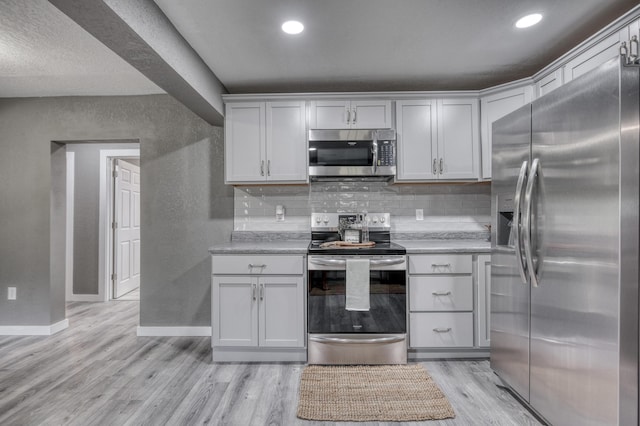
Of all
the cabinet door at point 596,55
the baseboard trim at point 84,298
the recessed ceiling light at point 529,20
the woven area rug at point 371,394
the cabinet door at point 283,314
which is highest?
the recessed ceiling light at point 529,20

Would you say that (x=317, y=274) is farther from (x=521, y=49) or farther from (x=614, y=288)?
(x=521, y=49)

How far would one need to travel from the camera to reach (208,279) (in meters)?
3.43

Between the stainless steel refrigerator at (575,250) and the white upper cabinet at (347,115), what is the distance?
113cm

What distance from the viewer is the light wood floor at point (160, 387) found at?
6.68ft

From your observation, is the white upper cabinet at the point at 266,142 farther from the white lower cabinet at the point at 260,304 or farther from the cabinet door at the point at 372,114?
the white lower cabinet at the point at 260,304

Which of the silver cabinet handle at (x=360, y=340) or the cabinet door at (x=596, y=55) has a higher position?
the cabinet door at (x=596, y=55)

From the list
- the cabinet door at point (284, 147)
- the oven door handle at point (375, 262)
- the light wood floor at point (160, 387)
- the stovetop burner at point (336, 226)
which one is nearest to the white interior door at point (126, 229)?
the light wood floor at point (160, 387)

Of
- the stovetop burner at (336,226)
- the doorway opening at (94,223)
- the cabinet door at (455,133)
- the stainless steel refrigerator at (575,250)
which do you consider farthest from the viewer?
the doorway opening at (94,223)

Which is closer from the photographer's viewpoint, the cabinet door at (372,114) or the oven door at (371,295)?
the oven door at (371,295)

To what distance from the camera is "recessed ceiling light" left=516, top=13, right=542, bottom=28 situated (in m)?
2.15

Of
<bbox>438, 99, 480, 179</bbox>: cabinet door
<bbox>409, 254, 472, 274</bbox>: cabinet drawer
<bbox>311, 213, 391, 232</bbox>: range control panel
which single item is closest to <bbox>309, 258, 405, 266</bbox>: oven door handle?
<bbox>409, 254, 472, 274</bbox>: cabinet drawer

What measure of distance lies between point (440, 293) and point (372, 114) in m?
1.65

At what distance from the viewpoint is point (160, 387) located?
2.39 meters

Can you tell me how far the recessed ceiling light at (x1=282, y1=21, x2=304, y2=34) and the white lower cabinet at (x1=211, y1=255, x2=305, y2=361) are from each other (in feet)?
5.35
